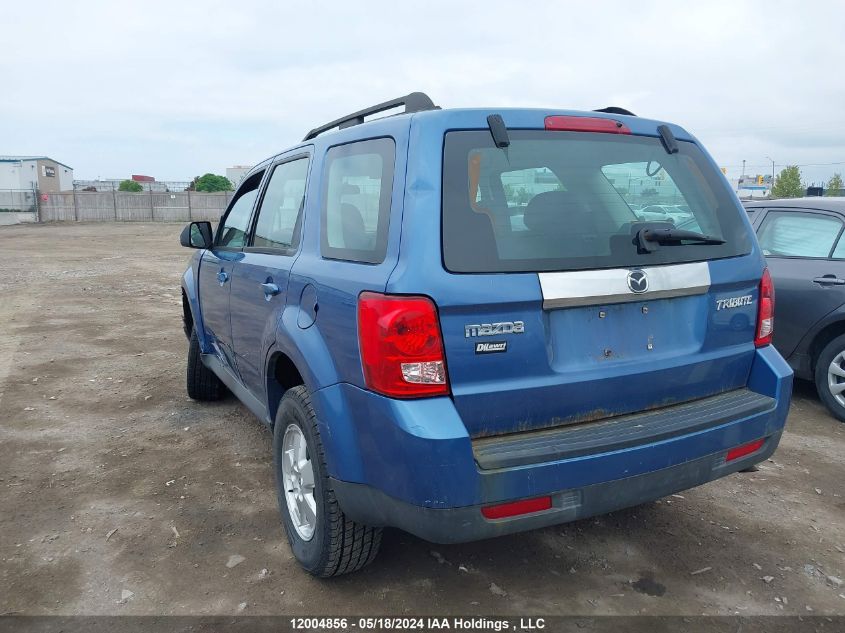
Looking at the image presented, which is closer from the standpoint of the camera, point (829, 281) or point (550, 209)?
point (550, 209)

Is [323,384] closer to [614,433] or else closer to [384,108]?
[614,433]

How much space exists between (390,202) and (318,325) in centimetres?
58

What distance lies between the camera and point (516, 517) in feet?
7.70

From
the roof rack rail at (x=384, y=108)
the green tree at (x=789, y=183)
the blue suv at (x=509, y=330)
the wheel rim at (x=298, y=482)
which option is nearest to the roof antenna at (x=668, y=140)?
the blue suv at (x=509, y=330)

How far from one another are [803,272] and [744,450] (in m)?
3.18

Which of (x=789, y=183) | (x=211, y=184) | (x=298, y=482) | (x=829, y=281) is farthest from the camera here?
(x=789, y=183)

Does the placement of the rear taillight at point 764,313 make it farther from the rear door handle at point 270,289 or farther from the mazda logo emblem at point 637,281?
the rear door handle at point 270,289

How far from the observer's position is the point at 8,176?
5816 cm

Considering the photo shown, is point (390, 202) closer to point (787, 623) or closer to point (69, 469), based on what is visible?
point (787, 623)

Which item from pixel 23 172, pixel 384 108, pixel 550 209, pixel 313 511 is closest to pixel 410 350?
pixel 550 209

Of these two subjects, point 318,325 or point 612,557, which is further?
point 612,557

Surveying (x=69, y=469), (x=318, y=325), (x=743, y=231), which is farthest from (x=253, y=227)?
(x=743, y=231)

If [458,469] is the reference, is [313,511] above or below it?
below

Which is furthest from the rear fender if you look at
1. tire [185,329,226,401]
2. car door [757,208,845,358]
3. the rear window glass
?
car door [757,208,845,358]
